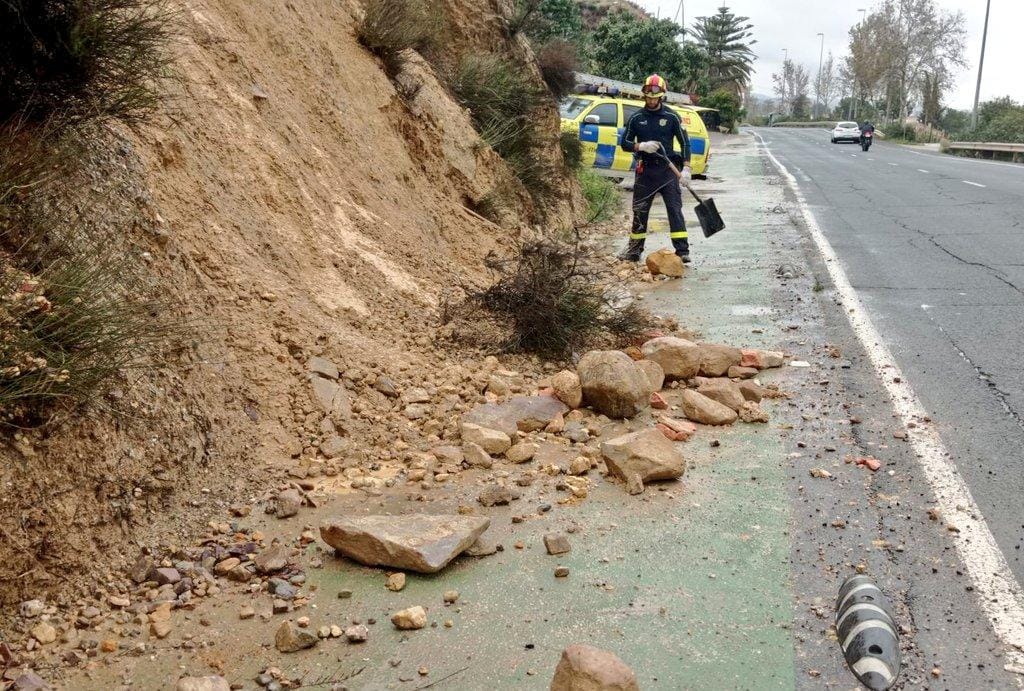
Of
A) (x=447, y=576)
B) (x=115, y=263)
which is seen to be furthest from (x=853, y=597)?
(x=115, y=263)

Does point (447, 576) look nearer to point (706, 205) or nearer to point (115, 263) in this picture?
point (115, 263)

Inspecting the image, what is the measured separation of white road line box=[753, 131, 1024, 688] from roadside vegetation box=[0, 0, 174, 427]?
10.9ft

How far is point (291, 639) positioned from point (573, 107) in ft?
53.8

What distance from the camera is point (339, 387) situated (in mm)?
5078

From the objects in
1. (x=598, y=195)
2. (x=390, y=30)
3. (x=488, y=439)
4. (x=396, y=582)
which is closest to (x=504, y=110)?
(x=390, y=30)

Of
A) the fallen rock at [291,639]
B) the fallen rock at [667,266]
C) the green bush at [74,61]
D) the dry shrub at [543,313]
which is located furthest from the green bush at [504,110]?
the fallen rock at [291,639]

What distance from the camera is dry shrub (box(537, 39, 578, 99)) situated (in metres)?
15.2

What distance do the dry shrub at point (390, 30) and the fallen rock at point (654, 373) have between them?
473 centimetres

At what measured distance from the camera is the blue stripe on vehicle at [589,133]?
1762cm

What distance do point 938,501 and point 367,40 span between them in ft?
22.5

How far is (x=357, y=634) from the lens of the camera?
3.19m

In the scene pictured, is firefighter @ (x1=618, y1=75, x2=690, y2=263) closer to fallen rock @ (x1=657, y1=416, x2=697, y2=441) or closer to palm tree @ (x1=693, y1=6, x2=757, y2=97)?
fallen rock @ (x1=657, y1=416, x2=697, y2=441)

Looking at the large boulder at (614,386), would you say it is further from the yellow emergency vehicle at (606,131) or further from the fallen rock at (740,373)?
the yellow emergency vehicle at (606,131)

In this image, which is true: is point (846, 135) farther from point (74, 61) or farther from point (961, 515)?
point (74, 61)
